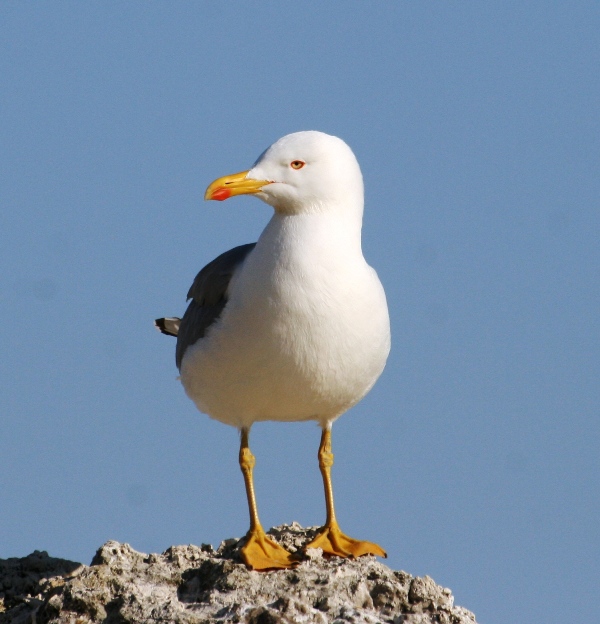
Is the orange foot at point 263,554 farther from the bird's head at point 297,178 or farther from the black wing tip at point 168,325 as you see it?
the black wing tip at point 168,325

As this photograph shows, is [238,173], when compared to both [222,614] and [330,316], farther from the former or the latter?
[222,614]

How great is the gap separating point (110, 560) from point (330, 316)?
9.86ft

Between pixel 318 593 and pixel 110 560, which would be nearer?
pixel 318 593

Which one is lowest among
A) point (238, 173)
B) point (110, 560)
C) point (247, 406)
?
point (110, 560)

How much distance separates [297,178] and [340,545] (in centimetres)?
366

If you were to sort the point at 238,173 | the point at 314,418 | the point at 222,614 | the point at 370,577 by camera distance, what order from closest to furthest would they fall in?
the point at 222,614, the point at 370,577, the point at 238,173, the point at 314,418

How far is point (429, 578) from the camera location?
35.4 ft

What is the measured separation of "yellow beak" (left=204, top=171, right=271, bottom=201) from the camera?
1141cm

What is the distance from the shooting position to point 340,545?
1245cm

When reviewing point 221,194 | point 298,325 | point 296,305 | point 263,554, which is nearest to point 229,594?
point 263,554

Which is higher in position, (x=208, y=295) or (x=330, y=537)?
(x=208, y=295)

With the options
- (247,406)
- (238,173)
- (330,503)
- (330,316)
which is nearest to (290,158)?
(238,173)

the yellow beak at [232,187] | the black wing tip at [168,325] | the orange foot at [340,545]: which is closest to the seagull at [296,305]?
the yellow beak at [232,187]

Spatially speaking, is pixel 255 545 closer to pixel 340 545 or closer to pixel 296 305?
pixel 340 545
